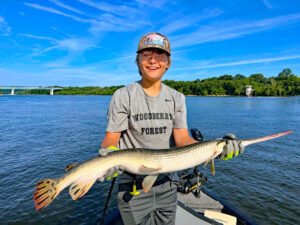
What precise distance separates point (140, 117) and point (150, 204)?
139 centimetres

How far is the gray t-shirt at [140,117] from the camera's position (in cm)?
298

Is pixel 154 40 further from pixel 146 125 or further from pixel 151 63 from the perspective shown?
pixel 146 125

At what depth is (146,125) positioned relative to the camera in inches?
121

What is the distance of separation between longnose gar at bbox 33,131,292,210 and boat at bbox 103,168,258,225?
1642 millimetres

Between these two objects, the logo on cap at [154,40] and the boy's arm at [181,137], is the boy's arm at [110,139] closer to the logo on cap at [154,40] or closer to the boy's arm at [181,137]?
the boy's arm at [181,137]

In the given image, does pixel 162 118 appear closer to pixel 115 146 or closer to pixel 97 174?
pixel 115 146

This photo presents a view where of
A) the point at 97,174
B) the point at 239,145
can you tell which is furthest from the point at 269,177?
the point at 97,174

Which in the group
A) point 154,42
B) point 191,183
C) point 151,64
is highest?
point 154,42

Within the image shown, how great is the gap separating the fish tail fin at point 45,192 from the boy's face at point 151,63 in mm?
2070

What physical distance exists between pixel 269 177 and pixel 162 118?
10677mm

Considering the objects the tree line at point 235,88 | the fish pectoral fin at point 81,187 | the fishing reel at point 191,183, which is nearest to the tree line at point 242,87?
the tree line at point 235,88

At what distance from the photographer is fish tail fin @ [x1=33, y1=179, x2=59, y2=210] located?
2590mm

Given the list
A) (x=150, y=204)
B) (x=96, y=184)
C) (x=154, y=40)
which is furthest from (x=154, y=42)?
(x=96, y=184)

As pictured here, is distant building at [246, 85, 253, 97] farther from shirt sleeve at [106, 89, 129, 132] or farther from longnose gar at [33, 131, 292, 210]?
shirt sleeve at [106, 89, 129, 132]
